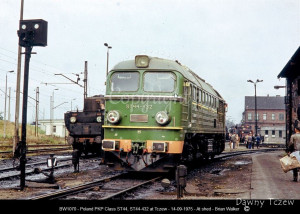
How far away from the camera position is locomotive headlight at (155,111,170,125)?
12000 millimetres

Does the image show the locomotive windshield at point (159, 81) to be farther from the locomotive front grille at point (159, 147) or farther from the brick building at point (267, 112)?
the brick building at point (267, 112)

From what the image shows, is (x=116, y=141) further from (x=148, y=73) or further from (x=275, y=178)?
(x=275, y=178)

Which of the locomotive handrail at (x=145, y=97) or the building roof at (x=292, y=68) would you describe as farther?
the building roof at (x=292, y=68)

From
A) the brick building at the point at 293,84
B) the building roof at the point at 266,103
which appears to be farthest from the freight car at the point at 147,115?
the building roof at the point at 266,103

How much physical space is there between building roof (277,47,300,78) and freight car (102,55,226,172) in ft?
37.2

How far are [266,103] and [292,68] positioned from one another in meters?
71.2

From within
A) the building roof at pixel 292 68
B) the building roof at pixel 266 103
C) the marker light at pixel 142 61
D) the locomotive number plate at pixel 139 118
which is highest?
the building roof at pixel 266 103

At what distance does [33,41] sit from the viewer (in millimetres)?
9820

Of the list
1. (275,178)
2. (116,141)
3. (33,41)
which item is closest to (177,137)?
(116,141)

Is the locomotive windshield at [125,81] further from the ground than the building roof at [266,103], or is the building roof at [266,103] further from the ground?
the building roof at [266,103]

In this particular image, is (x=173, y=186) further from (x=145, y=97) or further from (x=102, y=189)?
(x=145, y=97)

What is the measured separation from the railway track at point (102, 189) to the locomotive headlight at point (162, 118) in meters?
1.75

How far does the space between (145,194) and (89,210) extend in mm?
4025

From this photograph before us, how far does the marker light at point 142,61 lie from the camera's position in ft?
41.6
